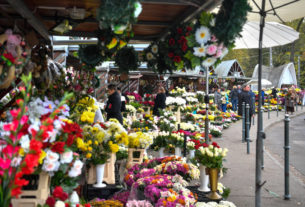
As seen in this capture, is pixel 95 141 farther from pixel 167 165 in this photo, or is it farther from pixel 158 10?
pixel 158 10

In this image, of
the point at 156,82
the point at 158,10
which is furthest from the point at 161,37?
the point at 156,82

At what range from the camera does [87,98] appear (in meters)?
4.63

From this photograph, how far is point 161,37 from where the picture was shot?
3.82 metres

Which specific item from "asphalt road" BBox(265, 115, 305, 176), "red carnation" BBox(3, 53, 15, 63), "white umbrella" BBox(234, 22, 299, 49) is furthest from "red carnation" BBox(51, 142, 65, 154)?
"asphalt road" BBox(265, 115, 305, 176)

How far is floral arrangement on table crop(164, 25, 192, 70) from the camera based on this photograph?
2988 mm

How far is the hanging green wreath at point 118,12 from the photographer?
7.45 feet

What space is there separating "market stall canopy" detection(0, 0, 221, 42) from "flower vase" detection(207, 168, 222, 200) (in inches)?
70.3

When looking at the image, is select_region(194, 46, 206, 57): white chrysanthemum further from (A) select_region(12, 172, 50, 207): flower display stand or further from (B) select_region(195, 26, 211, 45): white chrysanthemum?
(A) select_region(12, 172, 50, 207): flower display stand

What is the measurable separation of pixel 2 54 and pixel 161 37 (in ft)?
6.28

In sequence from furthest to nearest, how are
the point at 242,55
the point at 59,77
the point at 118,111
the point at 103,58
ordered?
the point at 242,55 < the point at 118,111 < the point at 59,77 < the point at 103,58

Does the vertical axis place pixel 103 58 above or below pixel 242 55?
below

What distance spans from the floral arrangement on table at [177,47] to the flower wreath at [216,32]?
110mm

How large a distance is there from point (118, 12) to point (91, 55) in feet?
4.00

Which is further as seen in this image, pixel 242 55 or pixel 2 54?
pixel 242 55
